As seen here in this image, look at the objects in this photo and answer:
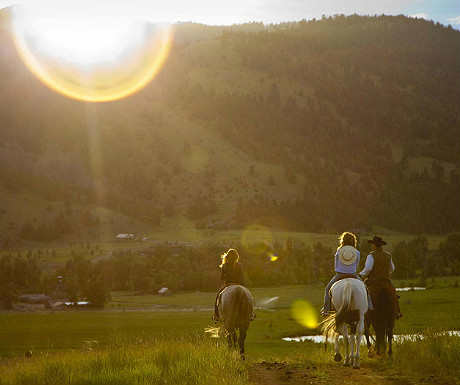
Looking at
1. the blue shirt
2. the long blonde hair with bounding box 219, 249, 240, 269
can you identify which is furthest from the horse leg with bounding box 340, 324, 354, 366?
the long blonde hair with bounding box 219, 249, 240, 269

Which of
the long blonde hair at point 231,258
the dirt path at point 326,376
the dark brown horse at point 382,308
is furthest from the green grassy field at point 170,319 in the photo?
the dirt path at point 326,376

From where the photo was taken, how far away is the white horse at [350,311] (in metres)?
17.0

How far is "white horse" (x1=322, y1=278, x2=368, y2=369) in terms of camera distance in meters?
17.0

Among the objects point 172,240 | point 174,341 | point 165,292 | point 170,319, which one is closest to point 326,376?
point 174,341

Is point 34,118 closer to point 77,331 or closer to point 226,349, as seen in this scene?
point 77,331

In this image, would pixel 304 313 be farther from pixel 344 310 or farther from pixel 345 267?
pixel 344 310

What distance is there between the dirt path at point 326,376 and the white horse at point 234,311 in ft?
4.68

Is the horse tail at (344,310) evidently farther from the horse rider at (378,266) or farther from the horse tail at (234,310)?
the horse tail at (234,310)

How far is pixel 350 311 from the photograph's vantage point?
55.8 feet

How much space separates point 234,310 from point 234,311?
3 centimetres

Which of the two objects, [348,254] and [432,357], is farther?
[348,254]

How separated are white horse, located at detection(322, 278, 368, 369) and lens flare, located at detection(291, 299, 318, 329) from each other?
114 ft

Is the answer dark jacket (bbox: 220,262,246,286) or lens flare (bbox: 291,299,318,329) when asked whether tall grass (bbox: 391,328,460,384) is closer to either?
dark jacket (bbox: 220,262,246,286)

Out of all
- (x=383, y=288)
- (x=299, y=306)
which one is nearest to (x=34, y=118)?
(x=299, y=306)
